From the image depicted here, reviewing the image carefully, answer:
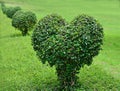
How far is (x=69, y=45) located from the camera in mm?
16438

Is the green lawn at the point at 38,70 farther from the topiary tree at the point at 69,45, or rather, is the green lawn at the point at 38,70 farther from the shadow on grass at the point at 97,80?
the topiary tree at the point at 69,45

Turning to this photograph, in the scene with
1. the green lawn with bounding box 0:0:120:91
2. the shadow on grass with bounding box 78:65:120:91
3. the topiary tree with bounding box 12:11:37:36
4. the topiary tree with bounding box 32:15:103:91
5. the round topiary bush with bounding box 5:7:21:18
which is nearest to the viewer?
the topiary tree with bounding box 32:15:103:91

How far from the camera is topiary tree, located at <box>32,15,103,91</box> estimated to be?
1650 cm

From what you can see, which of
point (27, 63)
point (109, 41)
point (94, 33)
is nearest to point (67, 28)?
point (94, 33)

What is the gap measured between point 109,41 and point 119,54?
154 inches

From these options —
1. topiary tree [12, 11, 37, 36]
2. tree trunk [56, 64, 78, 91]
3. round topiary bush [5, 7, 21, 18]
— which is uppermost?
tree trunk [56, 64, 78, 91]

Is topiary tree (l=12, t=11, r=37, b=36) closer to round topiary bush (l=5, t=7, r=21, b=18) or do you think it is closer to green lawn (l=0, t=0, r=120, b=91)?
green lawn (l=0, t=0, r=120, b=91)

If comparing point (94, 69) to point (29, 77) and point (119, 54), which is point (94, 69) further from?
point (119, 54)

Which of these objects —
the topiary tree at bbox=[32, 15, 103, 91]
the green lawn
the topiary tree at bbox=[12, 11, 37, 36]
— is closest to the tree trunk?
the topiary tree at bbox=[32, 15, 103, 91]

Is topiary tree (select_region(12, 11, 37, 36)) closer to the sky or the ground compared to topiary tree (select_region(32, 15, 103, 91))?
closer to the ground

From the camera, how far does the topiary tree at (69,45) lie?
54.1 feet

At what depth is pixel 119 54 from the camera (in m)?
30.4

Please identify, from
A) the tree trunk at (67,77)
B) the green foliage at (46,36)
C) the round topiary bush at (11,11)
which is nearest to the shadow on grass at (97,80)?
the tree trunk at (67,77)

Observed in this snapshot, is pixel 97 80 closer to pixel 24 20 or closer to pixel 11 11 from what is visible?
pixel 24 20
